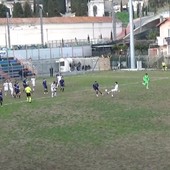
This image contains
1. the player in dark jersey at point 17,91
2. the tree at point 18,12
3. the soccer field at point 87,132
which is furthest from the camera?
the tree at point 18,12

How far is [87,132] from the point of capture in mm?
21531

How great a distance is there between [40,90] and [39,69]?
1904 centimetres

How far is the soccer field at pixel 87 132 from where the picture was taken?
17.1 metres

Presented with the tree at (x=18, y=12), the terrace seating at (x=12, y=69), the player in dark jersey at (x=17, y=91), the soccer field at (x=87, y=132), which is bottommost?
A: the soccer field at (x=87, y=132)

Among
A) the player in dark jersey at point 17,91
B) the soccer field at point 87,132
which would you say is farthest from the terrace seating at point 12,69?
the soccer field at point 87,132

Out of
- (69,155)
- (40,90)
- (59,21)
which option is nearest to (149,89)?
(40,90)

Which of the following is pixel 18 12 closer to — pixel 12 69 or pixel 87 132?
pixel 12 69

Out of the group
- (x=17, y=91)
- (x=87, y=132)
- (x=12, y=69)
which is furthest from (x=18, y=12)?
(x=87, y=132)

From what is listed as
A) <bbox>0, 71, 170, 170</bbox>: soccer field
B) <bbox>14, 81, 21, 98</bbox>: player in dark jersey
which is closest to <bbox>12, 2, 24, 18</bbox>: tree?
<bbox>14, 81, 21, 98</bbox>: player in dark jersey

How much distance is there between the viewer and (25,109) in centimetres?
2862

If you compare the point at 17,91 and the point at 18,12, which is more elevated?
the point at 18,12

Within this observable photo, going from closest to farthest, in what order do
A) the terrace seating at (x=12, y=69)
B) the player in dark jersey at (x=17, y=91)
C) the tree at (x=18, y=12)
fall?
the player in dark jersey at (x=17, y=91) → the terrace seating at (x=12, y=69) → the tree at (x=18, y=12)

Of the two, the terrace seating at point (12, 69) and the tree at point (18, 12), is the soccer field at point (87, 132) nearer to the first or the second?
the terrace seating at point (12, 69)

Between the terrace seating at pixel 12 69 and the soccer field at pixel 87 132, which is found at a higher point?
the terrace seating at pixel 12 69
